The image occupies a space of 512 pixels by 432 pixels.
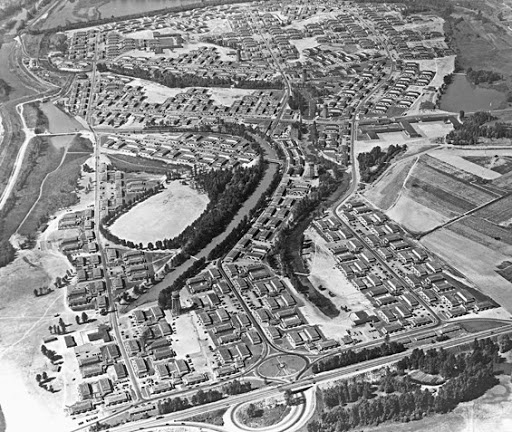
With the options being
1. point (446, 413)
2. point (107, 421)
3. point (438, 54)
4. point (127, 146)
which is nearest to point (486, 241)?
point (446, 413)

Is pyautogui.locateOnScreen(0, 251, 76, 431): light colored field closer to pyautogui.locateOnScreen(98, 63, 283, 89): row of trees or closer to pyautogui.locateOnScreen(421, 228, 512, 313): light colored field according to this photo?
pyautogui.locateOnScreen(421, 228, 512, 313): light colored field

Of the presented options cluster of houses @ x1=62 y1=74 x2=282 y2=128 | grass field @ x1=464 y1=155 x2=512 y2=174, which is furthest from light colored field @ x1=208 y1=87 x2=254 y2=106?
grass field @ x1=464 y1=155 x2=512 y2=174

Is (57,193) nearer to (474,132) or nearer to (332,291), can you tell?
(332,291)

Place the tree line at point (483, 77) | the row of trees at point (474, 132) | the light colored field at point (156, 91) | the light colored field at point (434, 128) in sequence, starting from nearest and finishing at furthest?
the row of trees at point (474, 132) → the light colored field at point (434, 128) → the light colored field at point (156, 91) → the tree line at point (483, 77)

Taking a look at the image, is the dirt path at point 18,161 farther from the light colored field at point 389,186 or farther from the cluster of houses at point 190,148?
the light colored field at point 389,186

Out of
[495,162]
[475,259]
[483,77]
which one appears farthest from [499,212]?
[483,77]

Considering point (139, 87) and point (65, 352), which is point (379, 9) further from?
point (65, 352)

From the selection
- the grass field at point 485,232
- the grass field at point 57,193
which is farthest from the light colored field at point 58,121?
the grass field at point 485,232
